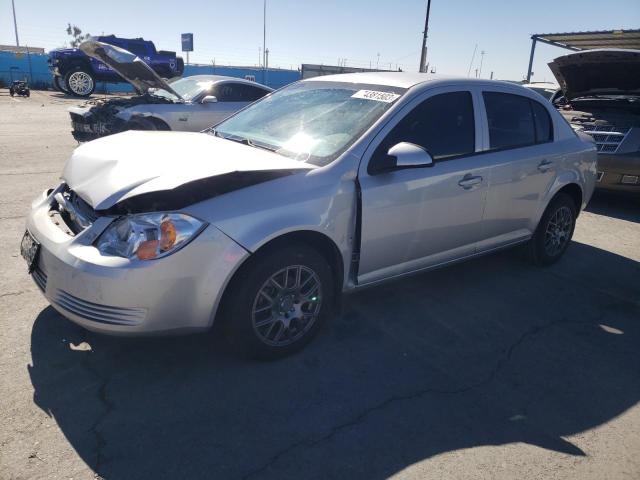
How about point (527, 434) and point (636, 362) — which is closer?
point (527, 434)

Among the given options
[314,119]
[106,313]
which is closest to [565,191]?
[314,119]

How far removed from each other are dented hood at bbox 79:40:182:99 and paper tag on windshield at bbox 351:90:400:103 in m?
5.00

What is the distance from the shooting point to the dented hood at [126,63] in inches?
289

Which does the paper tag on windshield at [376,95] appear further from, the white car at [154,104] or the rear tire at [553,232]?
the white car at [154,104]

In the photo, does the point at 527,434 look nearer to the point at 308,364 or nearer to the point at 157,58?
the point at 308,364

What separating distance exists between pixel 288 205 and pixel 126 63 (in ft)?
19.6

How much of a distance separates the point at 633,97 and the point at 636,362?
5695 mm

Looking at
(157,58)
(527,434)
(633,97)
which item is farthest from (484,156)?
(157,58)

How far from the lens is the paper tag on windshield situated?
3.38 metres

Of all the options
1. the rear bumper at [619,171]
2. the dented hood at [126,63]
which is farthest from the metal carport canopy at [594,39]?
the dented hood at [126,63]

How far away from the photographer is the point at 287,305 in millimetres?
2924

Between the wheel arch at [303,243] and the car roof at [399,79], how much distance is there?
4.37ft

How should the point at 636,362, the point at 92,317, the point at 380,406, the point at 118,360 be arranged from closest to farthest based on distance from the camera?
the point at 92,317
the point at 380,406
the point at 118,360
the point at 636,362

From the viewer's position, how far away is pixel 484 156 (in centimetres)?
382
